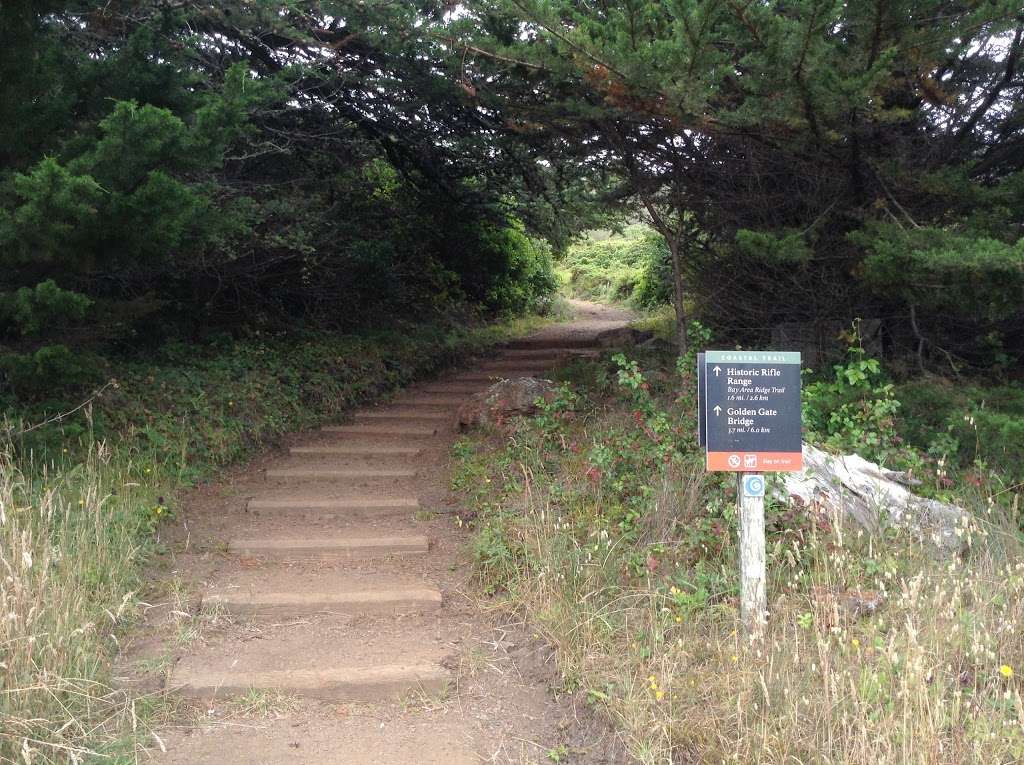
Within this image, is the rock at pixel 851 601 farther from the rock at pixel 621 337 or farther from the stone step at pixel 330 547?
the rock at pixel 621 337

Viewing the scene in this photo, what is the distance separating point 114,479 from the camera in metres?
6.27

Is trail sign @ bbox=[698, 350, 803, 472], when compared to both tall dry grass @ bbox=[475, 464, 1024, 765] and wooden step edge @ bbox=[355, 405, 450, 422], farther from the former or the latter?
wooden step edge @ bbox=[355, 405, 450, 422]

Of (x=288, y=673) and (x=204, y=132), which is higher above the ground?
(x=204, y=132)

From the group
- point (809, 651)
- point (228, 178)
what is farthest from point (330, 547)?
point (228, 178)

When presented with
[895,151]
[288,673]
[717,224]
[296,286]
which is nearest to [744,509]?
[288,673]

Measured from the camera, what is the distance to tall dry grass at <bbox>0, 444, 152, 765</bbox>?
336 cm

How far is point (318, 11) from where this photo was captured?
8594 millimetres

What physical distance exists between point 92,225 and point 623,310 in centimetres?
1816

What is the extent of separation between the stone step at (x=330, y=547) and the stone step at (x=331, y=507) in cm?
67

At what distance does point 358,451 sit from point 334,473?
0.71m

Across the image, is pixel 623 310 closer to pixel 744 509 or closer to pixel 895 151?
pixel 895 151

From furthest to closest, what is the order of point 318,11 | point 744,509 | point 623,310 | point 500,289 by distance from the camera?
1. point 623,310
2. point 500,289
3. point 318,11
4. point 744,509

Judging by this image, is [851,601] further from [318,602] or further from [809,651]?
[318,602]

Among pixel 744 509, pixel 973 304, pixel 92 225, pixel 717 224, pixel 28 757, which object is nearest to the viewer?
pixel 28 757
